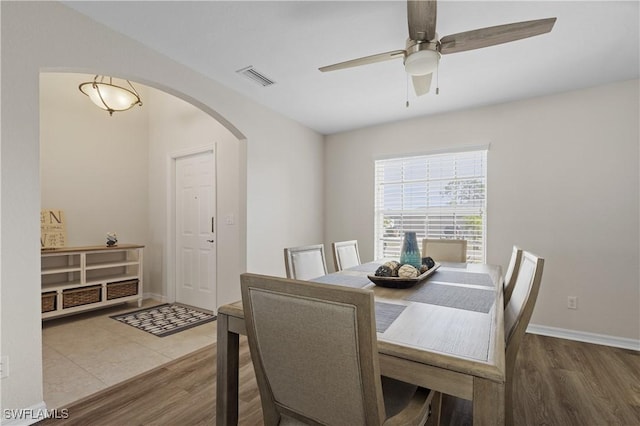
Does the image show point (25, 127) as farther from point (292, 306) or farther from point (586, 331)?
point (586, 331)

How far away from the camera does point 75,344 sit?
2.77m

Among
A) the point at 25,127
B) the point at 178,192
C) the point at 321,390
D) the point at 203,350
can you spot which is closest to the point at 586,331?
the point at 321,390

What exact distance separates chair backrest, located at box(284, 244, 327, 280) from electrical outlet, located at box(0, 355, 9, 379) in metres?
1.60

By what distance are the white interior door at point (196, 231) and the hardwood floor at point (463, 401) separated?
1458 mm

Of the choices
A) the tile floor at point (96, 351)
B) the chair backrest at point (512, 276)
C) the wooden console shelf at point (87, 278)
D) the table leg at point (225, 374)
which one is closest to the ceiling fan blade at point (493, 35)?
the chair backrest at point (512, 276)

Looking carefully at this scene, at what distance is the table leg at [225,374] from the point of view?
1.29 meters

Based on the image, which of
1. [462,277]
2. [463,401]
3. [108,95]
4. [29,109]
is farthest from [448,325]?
[108,95]

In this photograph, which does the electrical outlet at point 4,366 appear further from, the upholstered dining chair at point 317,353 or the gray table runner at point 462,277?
the gray table runner at point 462,277

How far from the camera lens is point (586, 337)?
291 centimetres

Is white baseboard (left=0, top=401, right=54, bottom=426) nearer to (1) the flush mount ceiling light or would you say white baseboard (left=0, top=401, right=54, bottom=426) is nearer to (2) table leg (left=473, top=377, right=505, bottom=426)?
(2) table leg (left=473, top=377, right=505, bottom=426)

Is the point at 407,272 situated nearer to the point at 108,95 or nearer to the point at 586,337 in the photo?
the point at 586,337

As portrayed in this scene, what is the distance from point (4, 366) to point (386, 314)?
6.73ft

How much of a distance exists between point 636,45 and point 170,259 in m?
5.30

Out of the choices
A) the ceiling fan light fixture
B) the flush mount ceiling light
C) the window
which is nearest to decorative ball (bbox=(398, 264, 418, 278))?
the ceiling fan light fixture
